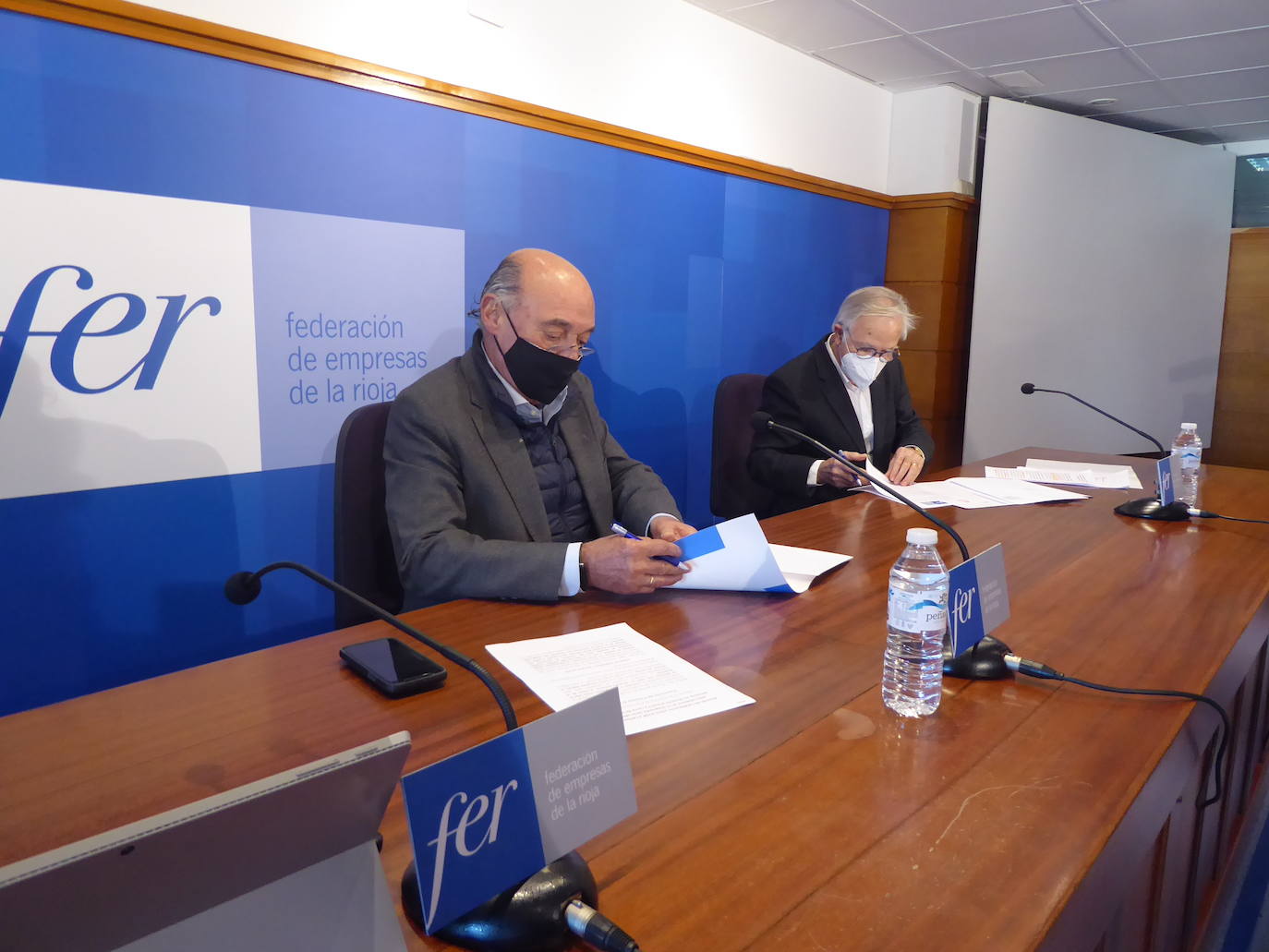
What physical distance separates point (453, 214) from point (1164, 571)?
6.87ft

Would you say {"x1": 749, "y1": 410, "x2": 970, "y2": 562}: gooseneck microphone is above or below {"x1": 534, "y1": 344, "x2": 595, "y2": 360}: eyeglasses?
below

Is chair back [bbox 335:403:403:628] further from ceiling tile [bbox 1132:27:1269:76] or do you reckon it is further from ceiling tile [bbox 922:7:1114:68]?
ceiling tile [bbox 1132:27:1269:76]

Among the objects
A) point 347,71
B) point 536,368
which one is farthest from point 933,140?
point 536,368

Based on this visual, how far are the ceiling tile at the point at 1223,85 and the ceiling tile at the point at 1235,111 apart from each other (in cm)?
11

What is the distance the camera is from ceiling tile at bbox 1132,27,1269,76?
345cm

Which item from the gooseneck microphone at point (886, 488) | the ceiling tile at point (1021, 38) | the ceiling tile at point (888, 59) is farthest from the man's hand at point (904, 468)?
the ceiling tile at point (888, 59)

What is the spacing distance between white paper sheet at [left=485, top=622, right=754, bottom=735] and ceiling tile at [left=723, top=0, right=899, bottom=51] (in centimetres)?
294

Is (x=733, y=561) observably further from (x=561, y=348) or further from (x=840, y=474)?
(x=840, y=474)

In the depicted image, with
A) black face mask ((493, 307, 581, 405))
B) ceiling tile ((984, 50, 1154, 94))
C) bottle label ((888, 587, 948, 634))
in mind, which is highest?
ceiling tile ((984, 50, 1154, 94))


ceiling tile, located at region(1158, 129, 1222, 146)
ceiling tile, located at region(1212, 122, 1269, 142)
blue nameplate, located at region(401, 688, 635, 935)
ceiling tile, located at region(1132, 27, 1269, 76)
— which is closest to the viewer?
blue nameplate, located at region(401, 688, 635, 935)

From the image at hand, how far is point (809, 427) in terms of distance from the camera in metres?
2.61

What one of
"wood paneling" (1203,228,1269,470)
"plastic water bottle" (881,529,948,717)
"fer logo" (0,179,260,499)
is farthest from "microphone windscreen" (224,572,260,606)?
"wood paneling" (1203,228,1269,470)

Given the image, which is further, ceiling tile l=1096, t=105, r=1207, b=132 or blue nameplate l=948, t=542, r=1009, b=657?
ceiling tile l=1096, t=105, r=1207, b=132

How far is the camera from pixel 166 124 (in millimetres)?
1991
